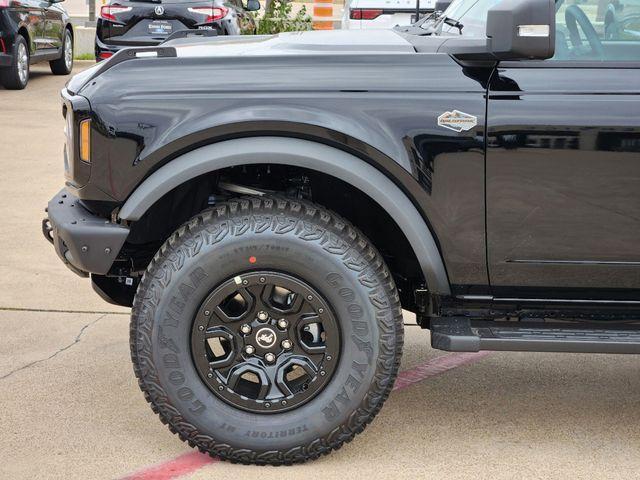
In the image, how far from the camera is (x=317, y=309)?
11.0 ft

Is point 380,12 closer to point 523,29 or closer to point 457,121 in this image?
point 457,121

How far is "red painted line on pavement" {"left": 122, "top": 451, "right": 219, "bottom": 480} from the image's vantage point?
11.2 ft

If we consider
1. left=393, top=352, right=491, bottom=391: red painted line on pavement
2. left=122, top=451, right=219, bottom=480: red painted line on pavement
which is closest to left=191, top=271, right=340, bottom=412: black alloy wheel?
left=122, top=451, right=219, bottom=480: red painted line on pavement

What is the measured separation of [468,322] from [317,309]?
549mm

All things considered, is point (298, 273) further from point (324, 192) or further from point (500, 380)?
point (500, 380)

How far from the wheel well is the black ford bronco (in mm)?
191

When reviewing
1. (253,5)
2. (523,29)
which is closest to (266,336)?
(523,29)

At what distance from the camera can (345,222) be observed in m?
3.44

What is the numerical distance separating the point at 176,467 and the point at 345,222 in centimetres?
104

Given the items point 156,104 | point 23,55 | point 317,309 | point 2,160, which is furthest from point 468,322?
point 23,55

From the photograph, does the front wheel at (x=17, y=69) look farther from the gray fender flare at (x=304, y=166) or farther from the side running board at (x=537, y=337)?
the side running board at (x=537, y=337)

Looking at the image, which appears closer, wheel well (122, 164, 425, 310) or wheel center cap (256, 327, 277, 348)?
wheel center cap (256, 327, 277, 348)

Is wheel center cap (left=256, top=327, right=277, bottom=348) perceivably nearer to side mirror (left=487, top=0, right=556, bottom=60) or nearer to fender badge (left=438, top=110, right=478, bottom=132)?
fender badge (left=438, top=110, right=478, bottom=132)

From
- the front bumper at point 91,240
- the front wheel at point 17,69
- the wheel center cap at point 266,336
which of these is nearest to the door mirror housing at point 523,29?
the wheel center cap at point 266,336
